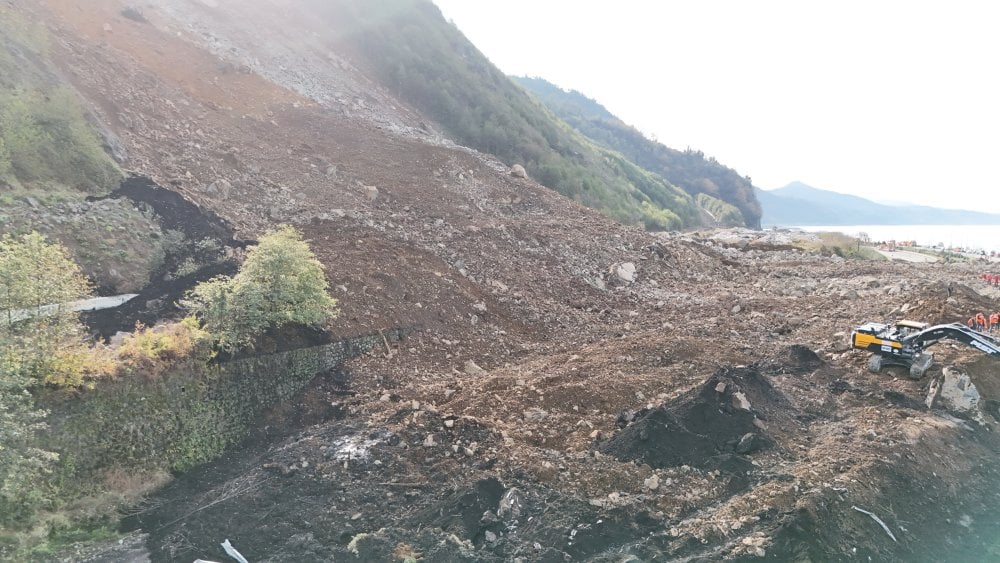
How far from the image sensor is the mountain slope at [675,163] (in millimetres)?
114062

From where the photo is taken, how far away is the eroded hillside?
7258mm

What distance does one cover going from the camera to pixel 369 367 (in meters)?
11.6

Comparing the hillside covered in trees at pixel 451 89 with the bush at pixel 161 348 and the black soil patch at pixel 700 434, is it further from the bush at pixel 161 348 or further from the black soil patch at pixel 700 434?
the bush at pixel 161 348

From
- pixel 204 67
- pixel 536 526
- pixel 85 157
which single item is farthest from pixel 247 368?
pixel 204 67

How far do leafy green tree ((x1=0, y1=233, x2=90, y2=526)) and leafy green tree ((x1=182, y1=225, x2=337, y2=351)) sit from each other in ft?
6.44

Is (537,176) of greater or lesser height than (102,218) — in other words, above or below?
above

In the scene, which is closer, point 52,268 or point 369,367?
point 52,268

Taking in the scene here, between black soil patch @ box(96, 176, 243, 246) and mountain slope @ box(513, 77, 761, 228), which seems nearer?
black soil patch @ box(96, 176, 243, 246)

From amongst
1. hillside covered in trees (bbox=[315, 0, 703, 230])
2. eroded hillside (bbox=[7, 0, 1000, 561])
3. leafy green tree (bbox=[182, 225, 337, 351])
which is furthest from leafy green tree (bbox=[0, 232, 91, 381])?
hillside covered in trees (bbox=[315, 0, 703, 230])

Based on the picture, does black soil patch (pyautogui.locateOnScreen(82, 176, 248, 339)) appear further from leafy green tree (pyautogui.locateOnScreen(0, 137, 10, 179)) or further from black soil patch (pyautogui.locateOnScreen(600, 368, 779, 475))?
black soil patch (pyautogui.locateOnScreen(600, 368, 779, 475))

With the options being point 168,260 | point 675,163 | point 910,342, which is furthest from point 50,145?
point 675,163

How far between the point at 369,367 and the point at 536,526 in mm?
5519

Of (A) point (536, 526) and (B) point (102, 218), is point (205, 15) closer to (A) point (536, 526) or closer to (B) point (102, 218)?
(B) point (102, 218)

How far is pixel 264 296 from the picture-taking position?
34.3ft
